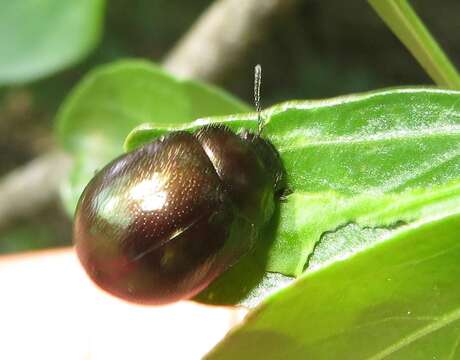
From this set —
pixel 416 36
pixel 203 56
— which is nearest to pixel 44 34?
pixel 203 56

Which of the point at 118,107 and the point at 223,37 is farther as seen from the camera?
the point at 223,37

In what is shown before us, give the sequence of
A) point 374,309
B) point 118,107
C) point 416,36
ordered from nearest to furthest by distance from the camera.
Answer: point 374,309, point 416,36, point 118,107

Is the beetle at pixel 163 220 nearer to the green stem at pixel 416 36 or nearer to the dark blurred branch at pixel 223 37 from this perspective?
the green stem at pixel 416 36

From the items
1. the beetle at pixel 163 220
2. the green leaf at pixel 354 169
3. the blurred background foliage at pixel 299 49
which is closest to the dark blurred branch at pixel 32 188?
the blurred background foliage at pixel 299 49

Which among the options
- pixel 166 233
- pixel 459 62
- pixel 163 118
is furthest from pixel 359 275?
pixel 459 62

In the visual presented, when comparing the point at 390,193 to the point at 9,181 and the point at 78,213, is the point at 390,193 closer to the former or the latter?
the point at 78,213

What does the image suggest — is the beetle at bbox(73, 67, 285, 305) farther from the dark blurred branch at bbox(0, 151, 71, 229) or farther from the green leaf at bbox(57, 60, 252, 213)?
the dark blurred branch at bbox(0, 151, 71, 229)

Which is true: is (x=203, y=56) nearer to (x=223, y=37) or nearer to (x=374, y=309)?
(x=223, y=37)
